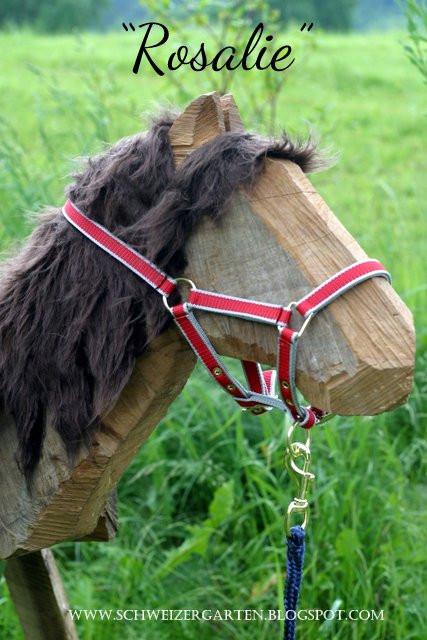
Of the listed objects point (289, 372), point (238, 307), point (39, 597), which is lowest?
point (39, 597)

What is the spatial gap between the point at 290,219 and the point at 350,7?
2594 cm

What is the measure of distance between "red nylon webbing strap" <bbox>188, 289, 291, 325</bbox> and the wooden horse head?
0.01 metres

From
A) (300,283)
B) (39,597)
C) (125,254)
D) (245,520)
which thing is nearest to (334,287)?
(300,283)

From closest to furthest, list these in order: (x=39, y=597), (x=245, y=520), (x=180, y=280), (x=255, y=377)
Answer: (x=180, y=280), (x=255, y=377), (x=39, y=597), (x=245, y=520)

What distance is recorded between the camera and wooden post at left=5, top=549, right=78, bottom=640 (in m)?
1.74

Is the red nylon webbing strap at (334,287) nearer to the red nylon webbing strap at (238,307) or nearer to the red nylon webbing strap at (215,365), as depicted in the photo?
the red nylon webbing strap at (238,307)

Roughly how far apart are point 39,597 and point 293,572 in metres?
0.63

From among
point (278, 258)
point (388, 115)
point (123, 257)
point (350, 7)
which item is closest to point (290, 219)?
point (278, 258)

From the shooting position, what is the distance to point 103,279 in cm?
132

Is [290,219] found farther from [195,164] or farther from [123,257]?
[123,257]

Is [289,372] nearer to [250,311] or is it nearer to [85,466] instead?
[250,311]

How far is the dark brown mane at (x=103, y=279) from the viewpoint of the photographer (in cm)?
126

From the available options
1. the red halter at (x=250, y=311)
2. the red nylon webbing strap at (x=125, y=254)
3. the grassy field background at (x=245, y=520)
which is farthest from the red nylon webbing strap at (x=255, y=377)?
the grassy field background at (x=245, y=520)

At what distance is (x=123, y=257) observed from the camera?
130 cm
